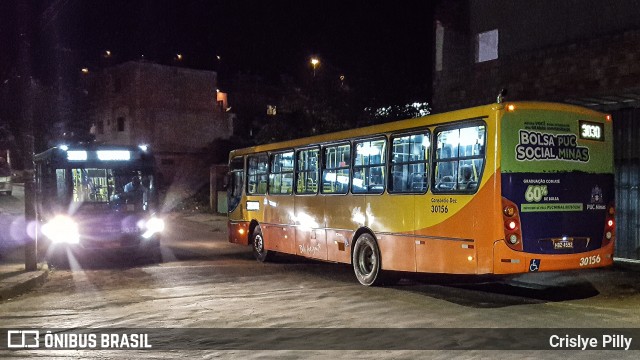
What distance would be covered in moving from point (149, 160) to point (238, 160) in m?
2.48

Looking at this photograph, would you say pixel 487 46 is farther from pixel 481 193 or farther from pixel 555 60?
pixel 481 193

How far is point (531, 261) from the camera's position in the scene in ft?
30.5

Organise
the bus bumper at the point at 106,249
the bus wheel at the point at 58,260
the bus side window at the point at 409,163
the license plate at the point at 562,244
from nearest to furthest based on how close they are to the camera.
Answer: the license plate at the point at 562,244
the bus side window at the point at 409,163
the bus bumper at the point at 106,249
the bus wheel at the point at 58,260

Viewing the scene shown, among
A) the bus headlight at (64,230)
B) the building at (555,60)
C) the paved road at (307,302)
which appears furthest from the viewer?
the bus headlight at (64,230)

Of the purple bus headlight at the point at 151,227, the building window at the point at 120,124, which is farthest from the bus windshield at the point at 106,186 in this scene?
the building window at the point at 120,124

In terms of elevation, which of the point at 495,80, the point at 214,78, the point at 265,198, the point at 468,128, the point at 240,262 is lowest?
the point at 240,262

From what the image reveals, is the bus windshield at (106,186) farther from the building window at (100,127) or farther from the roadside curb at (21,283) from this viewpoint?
the building window at (100,127)

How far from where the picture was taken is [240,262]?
16.2m

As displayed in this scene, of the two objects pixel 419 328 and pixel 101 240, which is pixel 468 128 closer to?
pixel 419 328

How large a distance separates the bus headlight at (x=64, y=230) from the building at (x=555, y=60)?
10.9 m

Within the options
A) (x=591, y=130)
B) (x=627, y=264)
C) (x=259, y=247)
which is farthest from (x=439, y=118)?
(x=259, y=247)

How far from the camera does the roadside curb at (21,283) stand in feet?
37.5

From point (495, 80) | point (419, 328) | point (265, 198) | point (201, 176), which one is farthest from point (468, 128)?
point (201, 176)

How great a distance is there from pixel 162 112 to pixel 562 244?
40693 mm
